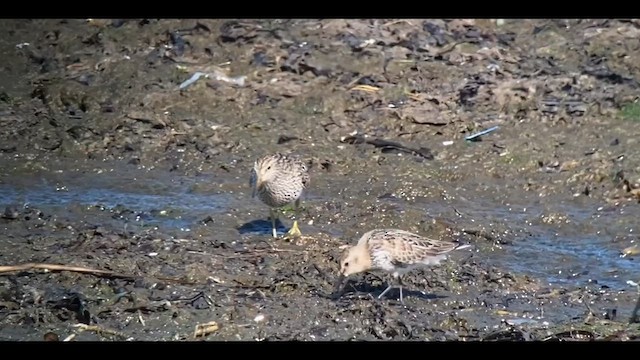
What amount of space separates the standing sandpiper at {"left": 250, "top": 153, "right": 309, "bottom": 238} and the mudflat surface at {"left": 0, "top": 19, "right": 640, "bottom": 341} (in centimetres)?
26

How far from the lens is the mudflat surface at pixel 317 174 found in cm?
759

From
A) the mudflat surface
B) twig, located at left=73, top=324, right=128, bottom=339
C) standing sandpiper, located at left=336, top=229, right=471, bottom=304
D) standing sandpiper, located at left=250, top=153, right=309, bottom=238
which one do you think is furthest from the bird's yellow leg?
twig, located at left=73, top=324, right=128, bottom=339

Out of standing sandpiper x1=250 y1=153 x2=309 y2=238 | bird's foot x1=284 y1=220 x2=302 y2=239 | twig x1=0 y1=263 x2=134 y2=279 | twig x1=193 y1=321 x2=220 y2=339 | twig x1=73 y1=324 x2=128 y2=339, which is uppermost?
twig x1=193 y1=321 x2=220 y2=339

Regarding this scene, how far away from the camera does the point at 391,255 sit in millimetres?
8250

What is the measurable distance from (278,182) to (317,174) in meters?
1.44

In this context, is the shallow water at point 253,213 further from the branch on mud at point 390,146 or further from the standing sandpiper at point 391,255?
the branch on mud at point 390,146

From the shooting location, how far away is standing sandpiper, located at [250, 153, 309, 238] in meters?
9.54

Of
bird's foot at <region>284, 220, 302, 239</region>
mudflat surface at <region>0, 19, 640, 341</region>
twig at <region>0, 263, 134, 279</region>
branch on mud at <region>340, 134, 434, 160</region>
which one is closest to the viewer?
mudflat surface at <region>0, 19, 640, 341</region>

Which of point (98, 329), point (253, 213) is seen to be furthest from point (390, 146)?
point (98, 329)

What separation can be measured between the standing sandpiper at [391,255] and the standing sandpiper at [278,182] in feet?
3.97

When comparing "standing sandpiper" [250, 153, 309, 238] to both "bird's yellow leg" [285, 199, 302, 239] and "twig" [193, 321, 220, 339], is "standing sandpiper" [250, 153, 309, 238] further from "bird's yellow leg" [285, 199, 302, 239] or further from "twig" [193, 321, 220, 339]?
"twig" [193, 321, 220, 339]

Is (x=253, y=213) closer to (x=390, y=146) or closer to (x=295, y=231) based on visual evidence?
(x=295, y=231)

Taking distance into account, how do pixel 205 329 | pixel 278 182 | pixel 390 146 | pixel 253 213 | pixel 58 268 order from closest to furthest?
pixel 205 329 → pixel 58 268 → pixel 278 182 → pixel 253 213 → pixel 390 146
